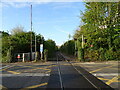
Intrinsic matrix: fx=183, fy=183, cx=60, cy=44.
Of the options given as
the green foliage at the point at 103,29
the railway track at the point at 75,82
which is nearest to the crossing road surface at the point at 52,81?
the railway track at the point at 75,82

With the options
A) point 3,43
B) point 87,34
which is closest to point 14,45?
point 3,43

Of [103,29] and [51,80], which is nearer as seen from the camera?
[51,80]

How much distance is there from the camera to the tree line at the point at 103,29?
26.0 meters

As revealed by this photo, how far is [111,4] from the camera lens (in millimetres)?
26500

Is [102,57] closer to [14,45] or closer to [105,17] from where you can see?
[105,17]

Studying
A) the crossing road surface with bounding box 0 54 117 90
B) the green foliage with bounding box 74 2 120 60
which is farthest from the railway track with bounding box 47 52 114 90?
the green foliage with bounding box 74 2 120 60

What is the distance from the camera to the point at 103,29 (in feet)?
86.4

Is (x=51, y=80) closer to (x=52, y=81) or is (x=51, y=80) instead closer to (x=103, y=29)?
(x=52, y=81)

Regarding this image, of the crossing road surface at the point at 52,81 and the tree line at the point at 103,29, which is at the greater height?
the tree line at the point at 103,29

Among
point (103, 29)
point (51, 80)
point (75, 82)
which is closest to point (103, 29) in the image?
point (103, 29)

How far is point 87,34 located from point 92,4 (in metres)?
4.52

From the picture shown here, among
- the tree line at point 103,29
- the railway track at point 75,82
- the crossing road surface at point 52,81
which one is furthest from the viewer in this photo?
the tree line at point 103,29

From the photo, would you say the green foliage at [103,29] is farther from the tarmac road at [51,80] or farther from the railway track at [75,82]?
the railway track at [75,82]

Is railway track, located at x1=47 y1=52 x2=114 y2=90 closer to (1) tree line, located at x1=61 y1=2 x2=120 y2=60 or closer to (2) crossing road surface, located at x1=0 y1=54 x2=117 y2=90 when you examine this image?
(2) crossing road surface, located at x1=0 y1=54 x2=117 y2=90
